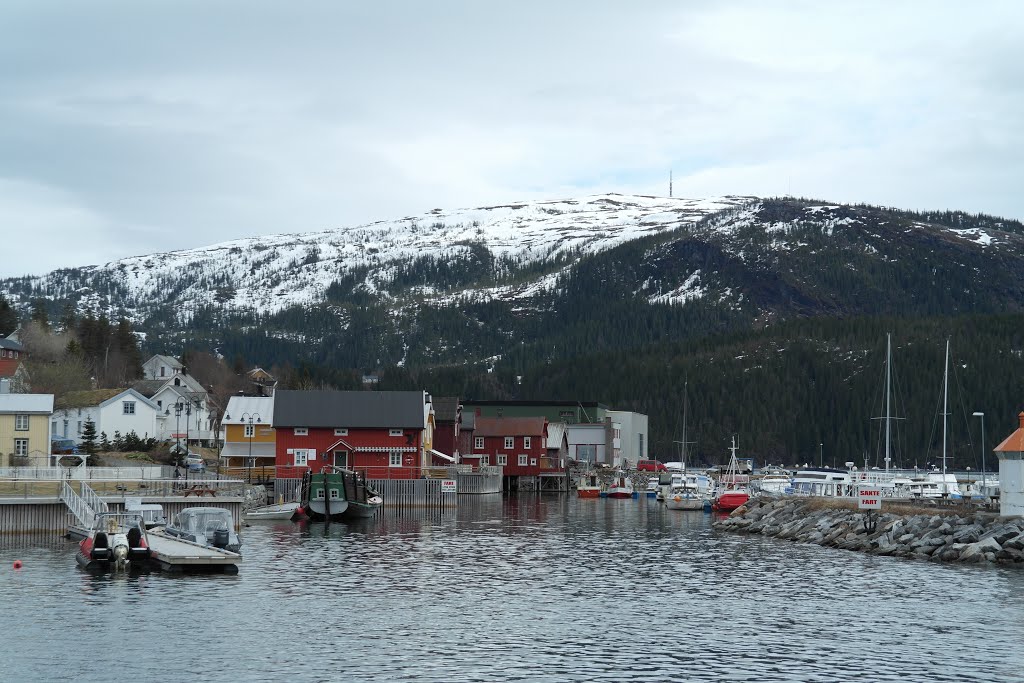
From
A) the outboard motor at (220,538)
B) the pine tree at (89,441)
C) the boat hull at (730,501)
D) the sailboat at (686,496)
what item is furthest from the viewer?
the sailboat at (686,496)

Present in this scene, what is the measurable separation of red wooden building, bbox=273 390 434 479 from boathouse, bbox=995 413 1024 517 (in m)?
50.4

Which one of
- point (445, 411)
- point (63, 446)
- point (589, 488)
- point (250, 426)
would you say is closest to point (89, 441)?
point (63, 446)

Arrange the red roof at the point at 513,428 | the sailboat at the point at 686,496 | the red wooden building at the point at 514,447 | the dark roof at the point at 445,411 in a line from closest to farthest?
the sailboat at the point at 686,496, the dark roof at the point at 445,411, the red wooden building at the point at 514,447, the red roof at the point at 513,428

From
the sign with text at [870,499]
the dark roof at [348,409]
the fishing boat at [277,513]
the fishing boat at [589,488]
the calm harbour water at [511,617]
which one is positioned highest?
the dark roof at [348,409]

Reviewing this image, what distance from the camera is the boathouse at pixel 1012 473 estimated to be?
2301 inches

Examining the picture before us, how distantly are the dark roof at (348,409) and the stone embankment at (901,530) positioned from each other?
29.9 metres

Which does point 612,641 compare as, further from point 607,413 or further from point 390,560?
point 607,413

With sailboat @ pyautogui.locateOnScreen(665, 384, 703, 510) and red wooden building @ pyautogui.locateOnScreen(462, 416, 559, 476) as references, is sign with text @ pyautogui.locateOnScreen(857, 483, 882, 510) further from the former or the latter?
red wooden building @ pyautogui.locateOnScreen(462, 416, 559, 476)

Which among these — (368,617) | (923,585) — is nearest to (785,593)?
(923,585)

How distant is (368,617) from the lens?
135ft

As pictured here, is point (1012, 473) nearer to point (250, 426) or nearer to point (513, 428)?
point (250, 426)

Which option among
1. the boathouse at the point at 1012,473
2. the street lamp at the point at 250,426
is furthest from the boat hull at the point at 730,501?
the street lamp at the point at 250,426

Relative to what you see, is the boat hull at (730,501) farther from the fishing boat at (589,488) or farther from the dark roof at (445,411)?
the dark roof at (445,411)

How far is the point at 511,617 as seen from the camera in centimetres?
4178
